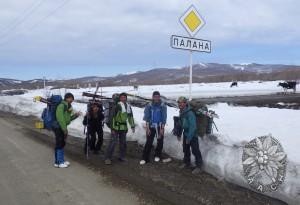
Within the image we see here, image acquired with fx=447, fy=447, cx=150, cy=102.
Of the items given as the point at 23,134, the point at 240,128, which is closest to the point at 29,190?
the point at 240,128

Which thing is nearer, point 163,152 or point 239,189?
point 239,189

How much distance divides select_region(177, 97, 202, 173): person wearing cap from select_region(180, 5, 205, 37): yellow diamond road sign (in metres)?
2.15

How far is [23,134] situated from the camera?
16.5 m

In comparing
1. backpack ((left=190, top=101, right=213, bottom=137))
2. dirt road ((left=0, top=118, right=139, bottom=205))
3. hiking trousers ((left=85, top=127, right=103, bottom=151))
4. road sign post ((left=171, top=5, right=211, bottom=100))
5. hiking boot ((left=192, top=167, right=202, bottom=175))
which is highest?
road sign post ((left=171, top=5, right=211, bottom=100))

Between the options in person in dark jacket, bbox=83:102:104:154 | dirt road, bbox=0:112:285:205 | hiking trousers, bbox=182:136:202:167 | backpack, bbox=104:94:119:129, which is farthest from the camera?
person in dark jacket, bbox=83:102:104:154

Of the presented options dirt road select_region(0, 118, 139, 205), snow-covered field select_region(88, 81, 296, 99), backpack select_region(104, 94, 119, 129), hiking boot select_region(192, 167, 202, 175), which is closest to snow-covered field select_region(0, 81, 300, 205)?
hiking boot select_region(192, 167, 202, 175)

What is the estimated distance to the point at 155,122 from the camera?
33.1 feet

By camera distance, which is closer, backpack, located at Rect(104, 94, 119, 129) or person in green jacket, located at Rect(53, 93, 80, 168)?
person in green jacket, located at Rect(53, 93, 80, 168)

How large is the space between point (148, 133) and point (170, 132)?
3.85 ft

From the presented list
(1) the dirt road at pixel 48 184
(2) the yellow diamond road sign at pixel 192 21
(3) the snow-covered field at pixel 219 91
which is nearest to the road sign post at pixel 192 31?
(2) the yellow diamond road sign at pixel 192 21

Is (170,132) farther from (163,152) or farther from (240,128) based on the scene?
(240,128)

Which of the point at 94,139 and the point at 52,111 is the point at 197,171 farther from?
the point at 94,139

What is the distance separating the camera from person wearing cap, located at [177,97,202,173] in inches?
351

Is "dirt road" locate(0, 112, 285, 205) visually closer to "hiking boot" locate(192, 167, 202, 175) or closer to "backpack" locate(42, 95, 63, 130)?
"hiking boot" locate(192, 167, 202, 175)
